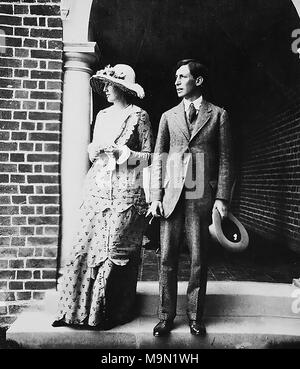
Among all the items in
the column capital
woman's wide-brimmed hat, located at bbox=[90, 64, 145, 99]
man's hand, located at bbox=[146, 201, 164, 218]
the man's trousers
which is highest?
the column capital

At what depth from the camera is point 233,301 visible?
3670mm

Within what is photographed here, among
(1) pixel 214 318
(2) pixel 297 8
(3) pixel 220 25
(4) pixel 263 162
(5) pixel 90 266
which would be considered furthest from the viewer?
(4) pixel 263 162

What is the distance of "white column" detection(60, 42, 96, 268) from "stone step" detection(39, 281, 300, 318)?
686 millimetres

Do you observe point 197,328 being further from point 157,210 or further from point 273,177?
point 273,177

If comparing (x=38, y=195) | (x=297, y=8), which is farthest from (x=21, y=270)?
(x=297, y=8)

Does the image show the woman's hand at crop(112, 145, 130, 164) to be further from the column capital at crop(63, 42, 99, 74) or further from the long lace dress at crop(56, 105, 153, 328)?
the column capital at crop(63, 42, 99, 74)

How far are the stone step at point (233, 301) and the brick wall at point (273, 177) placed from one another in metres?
1.64

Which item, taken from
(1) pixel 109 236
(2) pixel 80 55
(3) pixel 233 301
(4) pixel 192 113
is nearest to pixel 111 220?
(1) pixel 109 236

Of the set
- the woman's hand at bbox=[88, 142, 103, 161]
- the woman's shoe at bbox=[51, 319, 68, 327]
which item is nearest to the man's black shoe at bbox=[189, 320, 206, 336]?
the woman's shoe at bbox=[51, 319, 68, 327]

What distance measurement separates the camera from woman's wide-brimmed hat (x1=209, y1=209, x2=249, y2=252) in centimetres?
326

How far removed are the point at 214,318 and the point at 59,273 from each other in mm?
1446

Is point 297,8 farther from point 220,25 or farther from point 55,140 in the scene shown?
point 55,140

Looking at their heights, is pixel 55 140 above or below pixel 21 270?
above
